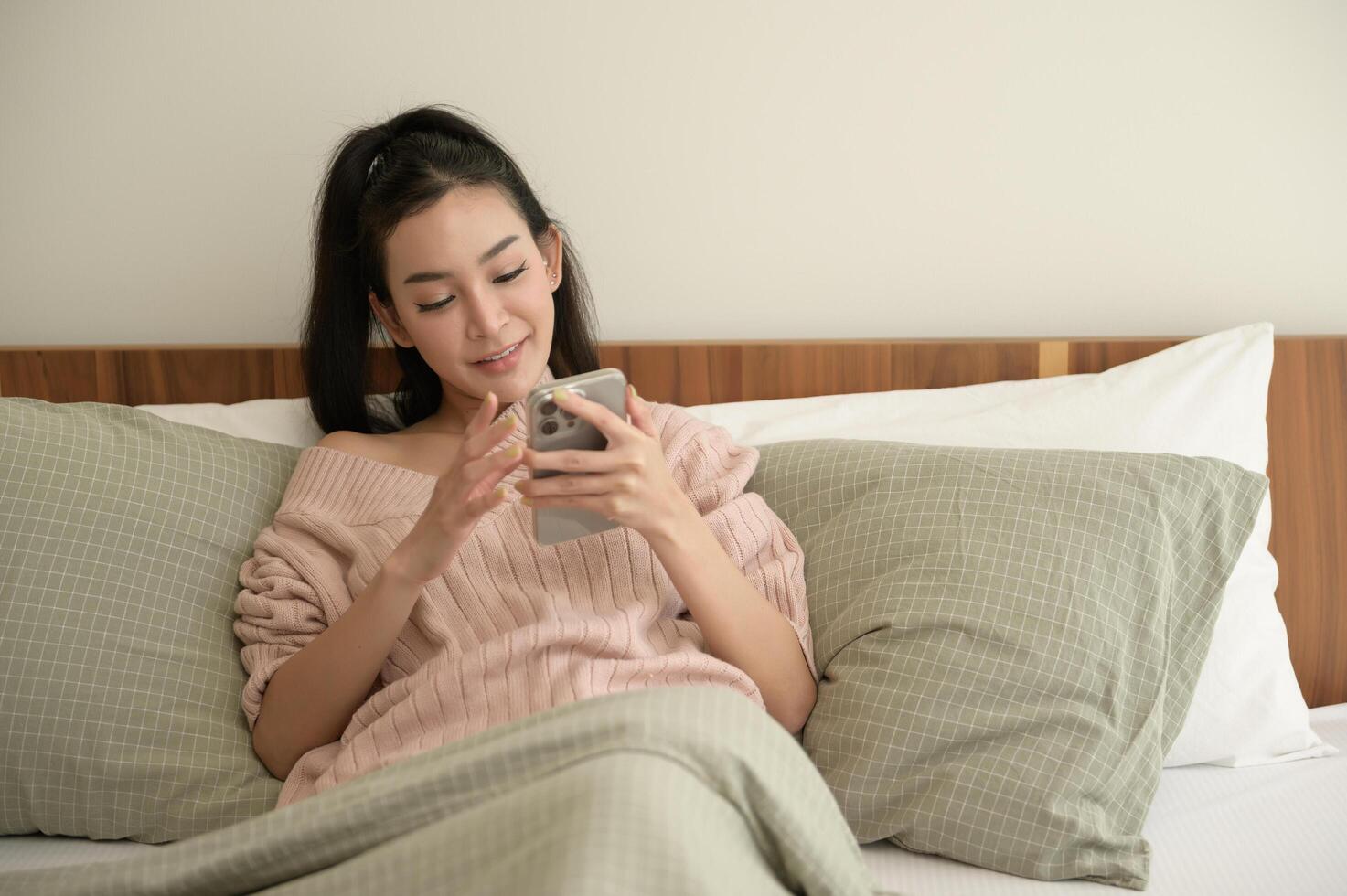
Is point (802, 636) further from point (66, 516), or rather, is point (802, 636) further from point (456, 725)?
point (66, 516)

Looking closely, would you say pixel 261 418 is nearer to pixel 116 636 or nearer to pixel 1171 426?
pixel 116 636

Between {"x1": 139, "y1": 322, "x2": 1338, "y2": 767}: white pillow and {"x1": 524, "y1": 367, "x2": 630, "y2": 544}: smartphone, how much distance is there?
0.43 meters

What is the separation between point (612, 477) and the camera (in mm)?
1082

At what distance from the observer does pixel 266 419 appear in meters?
1.58

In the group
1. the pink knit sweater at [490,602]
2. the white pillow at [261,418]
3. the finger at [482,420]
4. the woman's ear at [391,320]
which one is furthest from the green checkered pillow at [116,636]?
the finger at [482,420]

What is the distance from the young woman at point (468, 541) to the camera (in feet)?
3.71

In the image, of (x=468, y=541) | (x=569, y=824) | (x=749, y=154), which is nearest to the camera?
(x=569, y=824)

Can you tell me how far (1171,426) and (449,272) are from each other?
0.92 metres

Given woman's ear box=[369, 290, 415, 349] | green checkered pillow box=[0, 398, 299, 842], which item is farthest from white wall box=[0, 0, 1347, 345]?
green checkered pillow box=[0, 398, 299, 842]

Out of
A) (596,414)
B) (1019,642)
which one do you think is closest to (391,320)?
(596,414)

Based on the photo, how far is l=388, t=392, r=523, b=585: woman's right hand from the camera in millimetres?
1070

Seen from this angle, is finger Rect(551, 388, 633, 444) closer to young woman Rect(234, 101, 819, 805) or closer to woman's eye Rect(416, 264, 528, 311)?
young woman Rect(234, 101, 819, 805)

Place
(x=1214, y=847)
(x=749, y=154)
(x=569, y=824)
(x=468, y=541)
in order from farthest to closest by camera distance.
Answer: (x=749, y=154)
(x=468, y=541)
(x=1214, y=847)
(x=569, y=824)

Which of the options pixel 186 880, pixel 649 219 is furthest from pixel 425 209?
pixel 186 880
